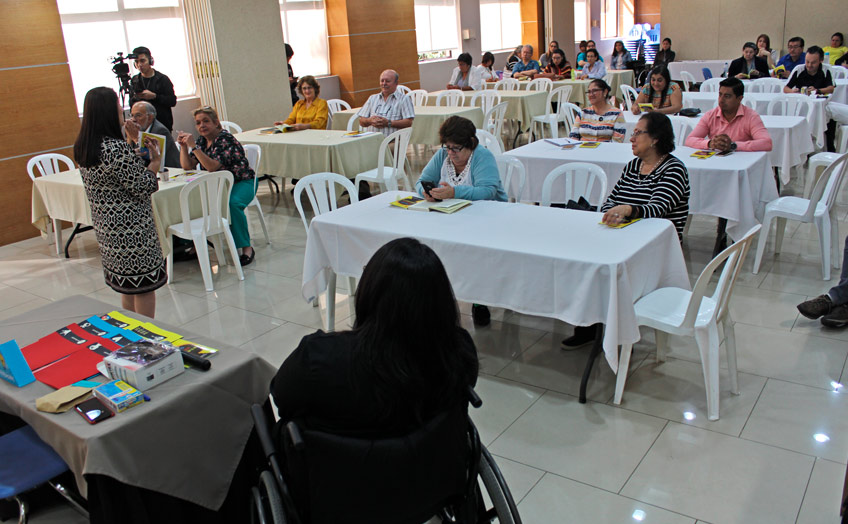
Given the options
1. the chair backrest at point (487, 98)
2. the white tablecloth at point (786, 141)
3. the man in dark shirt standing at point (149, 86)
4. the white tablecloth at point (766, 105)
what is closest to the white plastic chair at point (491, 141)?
the white tablecloth at point (786, 141)

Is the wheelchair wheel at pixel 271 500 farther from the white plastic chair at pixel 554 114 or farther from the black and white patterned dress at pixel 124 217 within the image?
the white plastic chair at pixel 554 114

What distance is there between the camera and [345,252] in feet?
11.4

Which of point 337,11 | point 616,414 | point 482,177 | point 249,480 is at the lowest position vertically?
point 616,414

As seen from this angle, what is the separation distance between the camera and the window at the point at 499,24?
Answer: 14164 mm

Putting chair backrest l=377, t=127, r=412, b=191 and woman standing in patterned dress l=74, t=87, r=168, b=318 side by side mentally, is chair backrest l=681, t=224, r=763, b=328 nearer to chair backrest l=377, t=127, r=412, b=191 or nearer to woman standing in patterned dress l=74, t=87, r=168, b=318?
woman standing in patterned dress l=74, t=87, r=168, b=318

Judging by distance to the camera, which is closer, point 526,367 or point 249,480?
point 249,480

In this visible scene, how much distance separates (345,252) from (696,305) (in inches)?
67.7

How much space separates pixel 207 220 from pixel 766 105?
5778 millimetres

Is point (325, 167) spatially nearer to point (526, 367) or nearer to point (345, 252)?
point (345, 252)

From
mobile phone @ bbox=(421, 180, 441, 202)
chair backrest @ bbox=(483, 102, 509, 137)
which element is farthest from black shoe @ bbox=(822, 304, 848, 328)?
chair backrest @ bbox=(483, 102, 509, 137)

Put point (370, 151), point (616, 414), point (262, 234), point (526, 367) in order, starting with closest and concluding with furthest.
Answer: point (616, 414), point (526, 367), point (262, 234), point (370, 151)

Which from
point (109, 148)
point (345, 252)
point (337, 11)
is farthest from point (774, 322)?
point (337, 11)

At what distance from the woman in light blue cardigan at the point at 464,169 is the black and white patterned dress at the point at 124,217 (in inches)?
56.4

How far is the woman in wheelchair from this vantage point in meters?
1.51
